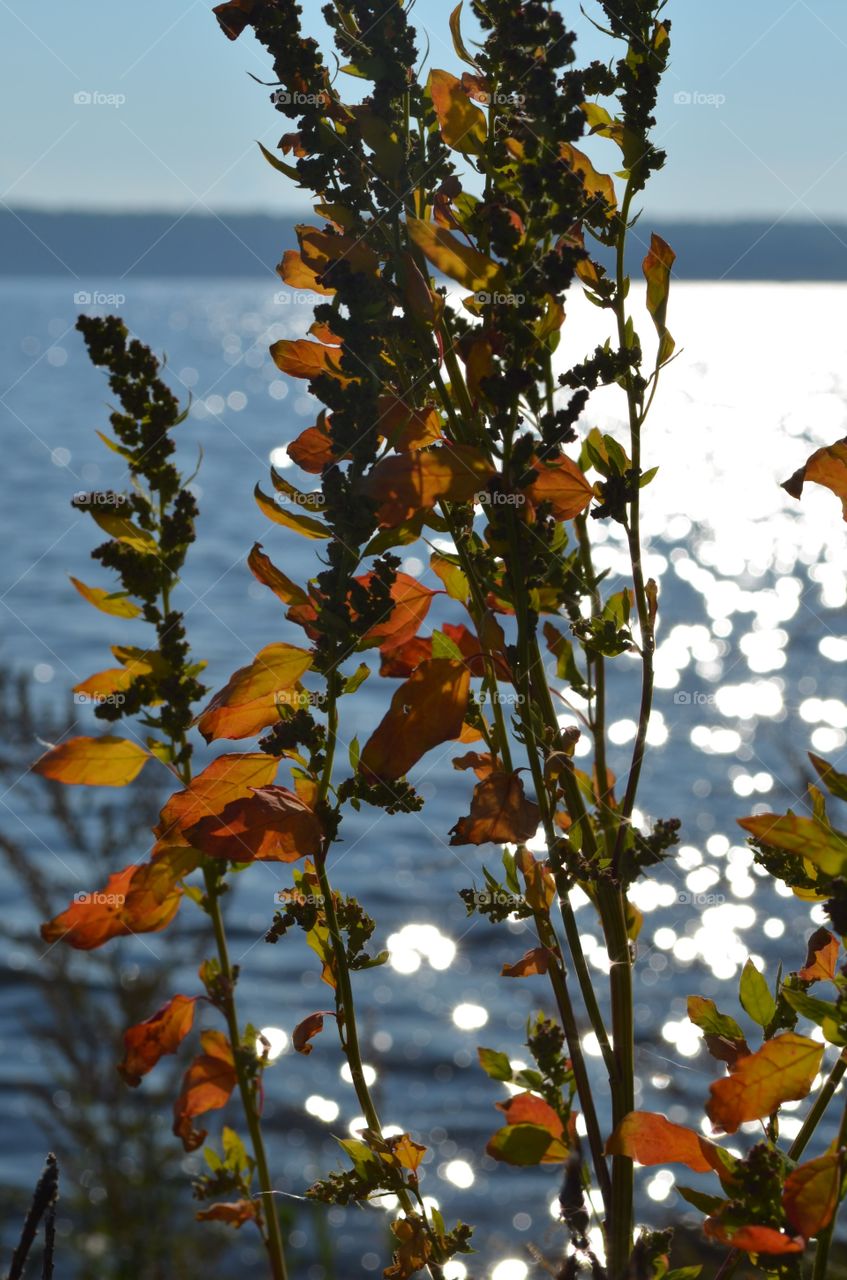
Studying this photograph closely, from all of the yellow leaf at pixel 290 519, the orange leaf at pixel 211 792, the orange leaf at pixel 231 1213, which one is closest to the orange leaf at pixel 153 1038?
the orange leaf at pixel 231 1213

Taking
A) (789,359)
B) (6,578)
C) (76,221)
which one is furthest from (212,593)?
(76,221)

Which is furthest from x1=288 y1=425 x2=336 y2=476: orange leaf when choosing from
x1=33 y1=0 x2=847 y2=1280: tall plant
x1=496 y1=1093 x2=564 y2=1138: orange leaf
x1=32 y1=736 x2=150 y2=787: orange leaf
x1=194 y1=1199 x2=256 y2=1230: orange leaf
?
x1=194 y1=1199 x2=256 y2=1230: orange leaf

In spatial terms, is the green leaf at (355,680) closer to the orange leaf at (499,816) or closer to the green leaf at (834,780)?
the orange leaf at (499,816)

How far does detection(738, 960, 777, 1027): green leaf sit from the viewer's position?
0.97 m

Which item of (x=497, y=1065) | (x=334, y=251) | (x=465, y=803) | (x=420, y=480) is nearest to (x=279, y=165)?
(x=334, y=251)

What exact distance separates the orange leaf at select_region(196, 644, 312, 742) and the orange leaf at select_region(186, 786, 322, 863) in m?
0.06

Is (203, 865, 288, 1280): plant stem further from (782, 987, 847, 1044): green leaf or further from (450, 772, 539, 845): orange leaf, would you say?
(782, 987, 847, 1044): green leaf

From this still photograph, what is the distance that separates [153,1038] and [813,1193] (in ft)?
2.07

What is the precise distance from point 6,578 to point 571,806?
2184 cm

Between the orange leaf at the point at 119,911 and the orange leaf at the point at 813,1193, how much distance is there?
0.54 metres

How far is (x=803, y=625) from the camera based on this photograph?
2069 cm

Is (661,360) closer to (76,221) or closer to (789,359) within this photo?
(789,359)

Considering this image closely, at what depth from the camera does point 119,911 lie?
1.08m

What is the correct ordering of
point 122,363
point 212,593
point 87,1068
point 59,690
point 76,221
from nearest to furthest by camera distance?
1. point 122,363
2. point 87,1068
3. point 59,690
4. point 212,593
5. point 76,221
